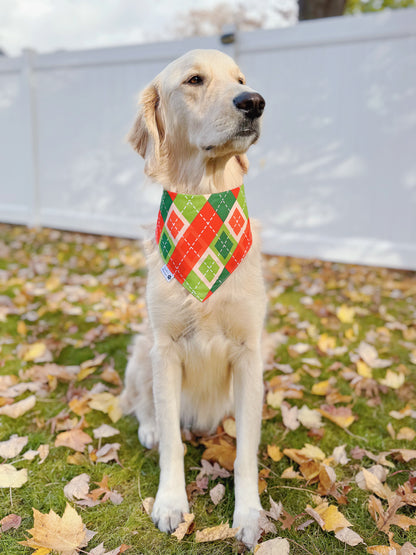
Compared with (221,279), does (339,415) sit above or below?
below

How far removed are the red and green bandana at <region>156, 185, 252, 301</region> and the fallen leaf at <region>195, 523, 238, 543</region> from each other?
900 mm

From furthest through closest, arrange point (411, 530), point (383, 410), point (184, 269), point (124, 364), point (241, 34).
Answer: point (241, 34)
point (124, 364)
point (383, 410)
point (184, 269)
point (411, 530)

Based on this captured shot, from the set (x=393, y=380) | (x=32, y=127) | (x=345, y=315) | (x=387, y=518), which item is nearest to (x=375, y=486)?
(x=387, y=518)

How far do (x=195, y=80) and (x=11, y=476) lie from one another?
1908 mm

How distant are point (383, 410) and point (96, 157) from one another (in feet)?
17.1

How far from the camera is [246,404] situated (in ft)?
6.14

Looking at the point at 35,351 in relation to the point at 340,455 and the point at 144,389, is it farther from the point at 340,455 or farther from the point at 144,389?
the point at 340,455

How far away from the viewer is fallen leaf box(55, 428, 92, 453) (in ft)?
7.11

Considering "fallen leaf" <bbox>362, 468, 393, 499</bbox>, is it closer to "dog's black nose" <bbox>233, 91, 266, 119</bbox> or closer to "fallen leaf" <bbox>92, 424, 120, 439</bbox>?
"fallen leaf" <bbox>92, 424, 120, 439</bbox>

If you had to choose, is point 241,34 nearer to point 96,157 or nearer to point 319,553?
point 96,157

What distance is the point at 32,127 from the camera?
663 centimetres

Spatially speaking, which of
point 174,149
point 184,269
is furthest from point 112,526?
point 174,149

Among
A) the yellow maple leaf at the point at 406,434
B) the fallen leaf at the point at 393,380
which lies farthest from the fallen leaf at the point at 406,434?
the fallen leaf at the point at 393,380

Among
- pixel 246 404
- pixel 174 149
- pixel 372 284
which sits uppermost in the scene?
pixel 174 149
